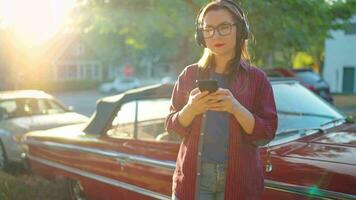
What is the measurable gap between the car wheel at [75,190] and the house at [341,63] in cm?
2417

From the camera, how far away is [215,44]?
7.11ft

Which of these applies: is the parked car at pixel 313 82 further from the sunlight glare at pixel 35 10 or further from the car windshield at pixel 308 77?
the sunlight glare at pixel 35 10

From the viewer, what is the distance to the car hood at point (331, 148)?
2.68m

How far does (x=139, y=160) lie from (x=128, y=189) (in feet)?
1.02

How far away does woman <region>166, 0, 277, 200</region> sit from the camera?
84.9 inches

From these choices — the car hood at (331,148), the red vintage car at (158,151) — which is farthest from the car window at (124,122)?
the car hood at (331,148)

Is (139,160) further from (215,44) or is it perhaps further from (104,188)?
(215,44)

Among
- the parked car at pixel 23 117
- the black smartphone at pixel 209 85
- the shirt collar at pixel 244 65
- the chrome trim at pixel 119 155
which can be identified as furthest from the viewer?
the parked car at pixel 23 117

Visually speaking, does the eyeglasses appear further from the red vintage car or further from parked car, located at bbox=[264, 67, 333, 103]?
parked car, located at bbox=[264, 67, 333, 103]

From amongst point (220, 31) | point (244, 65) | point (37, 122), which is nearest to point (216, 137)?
point (244, 65)

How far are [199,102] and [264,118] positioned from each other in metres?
0.36

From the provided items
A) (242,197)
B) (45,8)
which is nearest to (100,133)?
(242,197)

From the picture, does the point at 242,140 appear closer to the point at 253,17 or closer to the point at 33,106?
the point at 253,17

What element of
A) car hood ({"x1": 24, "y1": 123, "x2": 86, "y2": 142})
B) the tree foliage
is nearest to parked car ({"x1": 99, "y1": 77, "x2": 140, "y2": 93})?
the tree foliage
